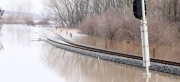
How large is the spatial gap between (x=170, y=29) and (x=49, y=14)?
74211 millimetres

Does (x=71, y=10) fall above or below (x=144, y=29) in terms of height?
above

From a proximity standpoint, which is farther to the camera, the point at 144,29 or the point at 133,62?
the point at 133,62

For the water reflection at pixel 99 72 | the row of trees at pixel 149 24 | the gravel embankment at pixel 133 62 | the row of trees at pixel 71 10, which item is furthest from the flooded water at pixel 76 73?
the row of trees at pixel 71 10

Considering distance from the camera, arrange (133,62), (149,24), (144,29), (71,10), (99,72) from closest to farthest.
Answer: (144,29) → (99,72) → (133,62) → (149,24) → (71,10)

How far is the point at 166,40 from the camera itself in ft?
91.2

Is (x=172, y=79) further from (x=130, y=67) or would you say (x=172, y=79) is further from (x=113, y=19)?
(x=113, y=19)

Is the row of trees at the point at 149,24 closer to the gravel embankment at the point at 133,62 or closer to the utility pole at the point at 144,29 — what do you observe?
the gravel embankment at the point at 133,62

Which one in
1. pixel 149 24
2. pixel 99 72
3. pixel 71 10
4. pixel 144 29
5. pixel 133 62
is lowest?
pixel 99 72

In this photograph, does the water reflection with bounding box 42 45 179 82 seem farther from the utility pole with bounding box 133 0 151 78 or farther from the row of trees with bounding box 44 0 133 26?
the row of trees with bounding box 44 0 133 26

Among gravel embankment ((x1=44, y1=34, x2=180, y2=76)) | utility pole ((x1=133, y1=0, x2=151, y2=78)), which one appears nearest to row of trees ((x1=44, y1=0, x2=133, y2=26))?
gravel embankment ((x1=44, y1=34, x2=180, y2=76))

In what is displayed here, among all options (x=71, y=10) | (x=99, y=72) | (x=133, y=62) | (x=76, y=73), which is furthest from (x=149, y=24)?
(x=71, y=10)

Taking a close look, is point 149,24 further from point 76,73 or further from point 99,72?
point 76,73

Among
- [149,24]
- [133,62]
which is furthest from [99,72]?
[149,24]

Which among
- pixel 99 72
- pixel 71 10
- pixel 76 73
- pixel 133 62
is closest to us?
pixel 76 73
